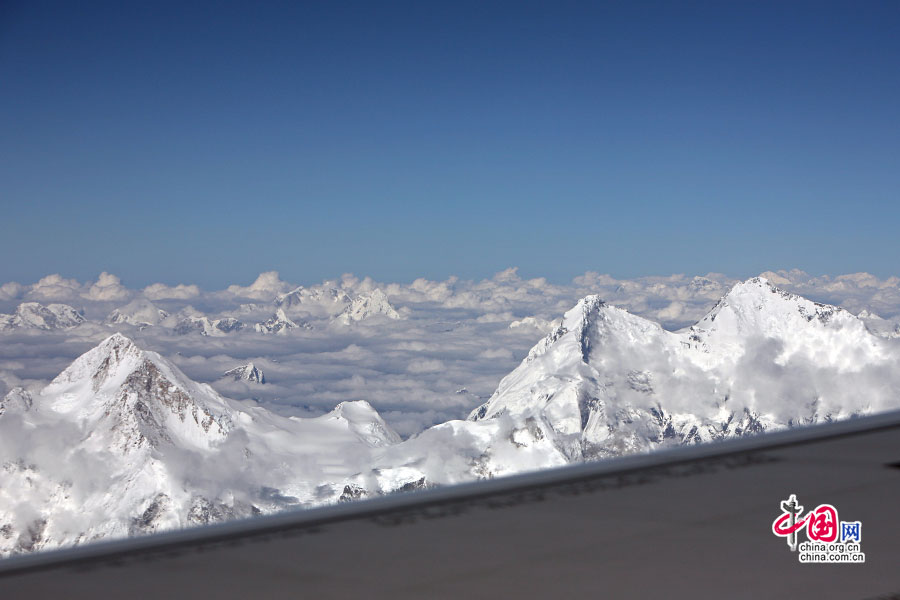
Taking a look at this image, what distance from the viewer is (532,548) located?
403 centimetres

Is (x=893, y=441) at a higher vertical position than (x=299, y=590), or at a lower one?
higher

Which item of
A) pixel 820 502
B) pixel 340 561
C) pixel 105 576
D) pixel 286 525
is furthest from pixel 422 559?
pixel 820 502

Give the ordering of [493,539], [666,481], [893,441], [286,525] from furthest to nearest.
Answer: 1. [893,441]
2. [666,481]
3. [286,525]
4. [493,539]

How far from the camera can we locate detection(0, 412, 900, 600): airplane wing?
3432mm

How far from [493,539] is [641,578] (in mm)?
922

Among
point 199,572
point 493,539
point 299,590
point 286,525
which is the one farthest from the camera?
point 286,525

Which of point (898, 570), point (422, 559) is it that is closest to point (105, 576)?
point (422, 559)

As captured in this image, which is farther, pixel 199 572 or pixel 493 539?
pixel 493 539

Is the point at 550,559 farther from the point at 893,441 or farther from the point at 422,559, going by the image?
the point at 893,441

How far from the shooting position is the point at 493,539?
419 cm

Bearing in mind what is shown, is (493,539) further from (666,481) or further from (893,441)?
(893,441)

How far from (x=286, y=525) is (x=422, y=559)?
998 millimetres

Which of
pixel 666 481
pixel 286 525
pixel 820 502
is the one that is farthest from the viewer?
pixel 666 481

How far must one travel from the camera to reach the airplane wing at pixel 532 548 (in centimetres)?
343
